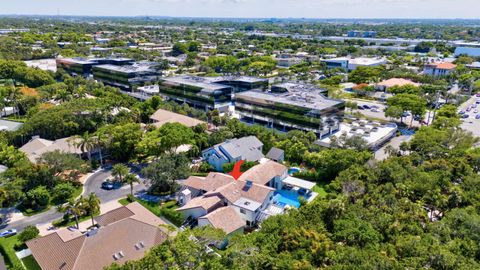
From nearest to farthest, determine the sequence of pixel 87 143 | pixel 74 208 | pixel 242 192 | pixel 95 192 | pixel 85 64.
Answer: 1. pixel 74 208
2. pixel 242 192
3. pixel 95 192
4. pixel 87 143
5. pixel 85 64

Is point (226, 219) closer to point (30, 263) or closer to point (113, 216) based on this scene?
point (113, 216)

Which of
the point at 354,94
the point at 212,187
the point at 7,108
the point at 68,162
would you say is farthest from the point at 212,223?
the point at 354,94

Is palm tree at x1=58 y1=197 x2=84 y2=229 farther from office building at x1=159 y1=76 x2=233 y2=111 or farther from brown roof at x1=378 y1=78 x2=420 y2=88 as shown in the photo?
brown roof at x1=378 y1=78 x2=420 y2=88

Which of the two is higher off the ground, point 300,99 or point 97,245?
point 300,99

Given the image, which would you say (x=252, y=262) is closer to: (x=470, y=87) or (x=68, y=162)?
(x=68, y=162)

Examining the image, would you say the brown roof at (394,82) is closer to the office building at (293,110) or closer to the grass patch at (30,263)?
the office building at (293,110)

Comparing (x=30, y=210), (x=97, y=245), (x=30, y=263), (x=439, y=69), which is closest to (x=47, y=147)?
(x=30, y=210)
